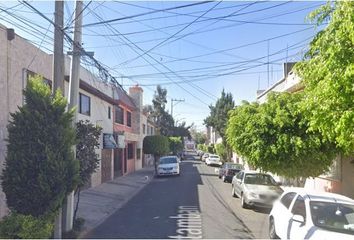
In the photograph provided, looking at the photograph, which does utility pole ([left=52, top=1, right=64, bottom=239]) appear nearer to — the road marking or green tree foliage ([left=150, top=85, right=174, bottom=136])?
the road marking

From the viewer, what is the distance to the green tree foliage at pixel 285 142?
12602mm

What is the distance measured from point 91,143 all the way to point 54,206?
9.17ft

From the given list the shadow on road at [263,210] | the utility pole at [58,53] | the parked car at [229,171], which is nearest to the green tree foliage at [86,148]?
the utility pole at [58,53]

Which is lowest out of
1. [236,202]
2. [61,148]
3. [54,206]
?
[236,202]

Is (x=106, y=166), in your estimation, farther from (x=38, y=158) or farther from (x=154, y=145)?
(x=38, y=158)

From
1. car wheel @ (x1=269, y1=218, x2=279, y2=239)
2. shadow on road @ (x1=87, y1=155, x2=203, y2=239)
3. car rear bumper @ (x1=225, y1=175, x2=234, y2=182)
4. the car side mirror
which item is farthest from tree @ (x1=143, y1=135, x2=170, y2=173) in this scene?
the car side mirror

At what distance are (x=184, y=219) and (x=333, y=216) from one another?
19.5 ft

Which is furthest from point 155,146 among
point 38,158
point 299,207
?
point 299,207

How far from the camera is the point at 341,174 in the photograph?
47.3 ft

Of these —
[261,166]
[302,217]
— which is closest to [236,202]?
[261,166]

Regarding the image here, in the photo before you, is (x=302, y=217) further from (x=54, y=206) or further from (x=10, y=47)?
(x=10, y=47)

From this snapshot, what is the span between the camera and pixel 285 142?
12.8m

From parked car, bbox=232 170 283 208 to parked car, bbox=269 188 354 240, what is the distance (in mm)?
5137

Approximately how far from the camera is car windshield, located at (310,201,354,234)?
7.70m
